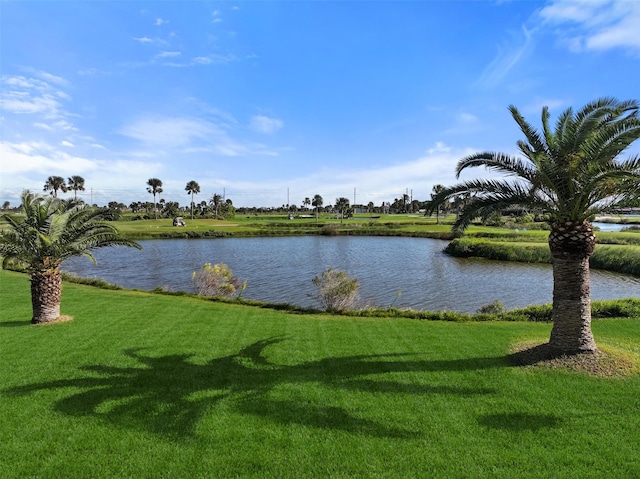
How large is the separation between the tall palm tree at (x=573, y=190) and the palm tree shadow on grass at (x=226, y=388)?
2.31m

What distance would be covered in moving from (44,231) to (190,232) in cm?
7005

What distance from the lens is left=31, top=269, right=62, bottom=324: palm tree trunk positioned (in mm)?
14250

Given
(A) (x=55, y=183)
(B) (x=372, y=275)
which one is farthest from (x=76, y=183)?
(B) (x=372, y=275)

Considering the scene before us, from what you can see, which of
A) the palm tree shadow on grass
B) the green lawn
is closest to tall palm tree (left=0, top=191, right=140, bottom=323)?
the green lawn

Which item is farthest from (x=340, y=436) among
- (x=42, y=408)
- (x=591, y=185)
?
(x=591, y=185)

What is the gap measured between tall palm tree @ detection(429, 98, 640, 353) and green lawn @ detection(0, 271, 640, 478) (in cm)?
178

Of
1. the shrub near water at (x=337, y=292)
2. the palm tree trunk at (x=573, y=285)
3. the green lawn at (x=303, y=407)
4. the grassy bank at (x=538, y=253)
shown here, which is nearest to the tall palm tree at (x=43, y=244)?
the green lawn at (x=303, y=407)

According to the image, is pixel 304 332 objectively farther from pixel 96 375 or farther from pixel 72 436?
pixel 72 436

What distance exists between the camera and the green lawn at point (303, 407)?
620cm

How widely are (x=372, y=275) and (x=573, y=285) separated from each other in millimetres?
27196

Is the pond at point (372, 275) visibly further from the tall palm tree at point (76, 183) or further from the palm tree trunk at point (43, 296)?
the tall palm tree at point (76, 183)

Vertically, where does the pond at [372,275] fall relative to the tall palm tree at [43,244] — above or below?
below

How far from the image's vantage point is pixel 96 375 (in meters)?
9.49

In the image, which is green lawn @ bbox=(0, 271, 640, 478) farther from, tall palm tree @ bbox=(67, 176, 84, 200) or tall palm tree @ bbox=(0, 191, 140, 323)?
tall palm tree @ bbox=(67, 176, 84, 200)
